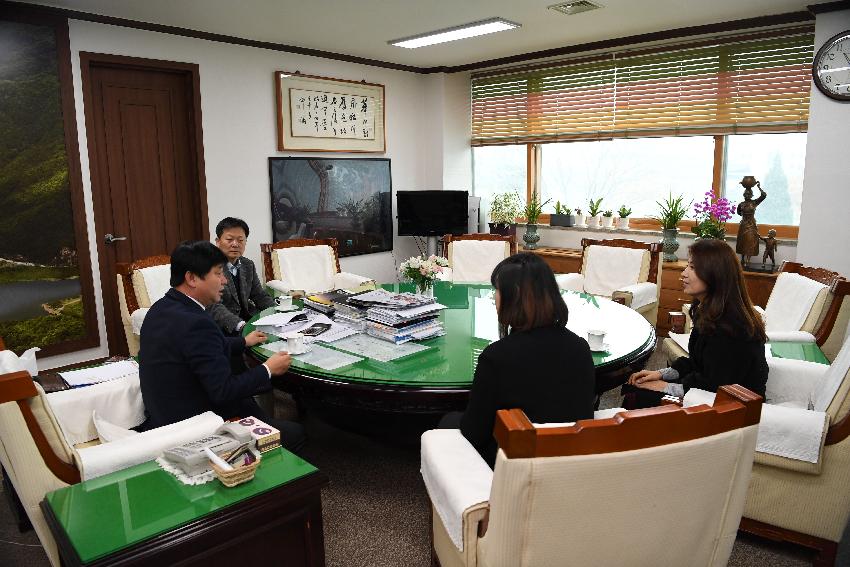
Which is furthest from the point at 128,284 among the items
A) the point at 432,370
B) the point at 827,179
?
→ the point at 827,179

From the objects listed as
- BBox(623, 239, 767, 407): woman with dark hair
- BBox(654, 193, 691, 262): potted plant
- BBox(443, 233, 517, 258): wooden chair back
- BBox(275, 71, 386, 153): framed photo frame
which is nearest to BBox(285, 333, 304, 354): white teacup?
BBox(623, 239, 767, 407): woman with dark hair

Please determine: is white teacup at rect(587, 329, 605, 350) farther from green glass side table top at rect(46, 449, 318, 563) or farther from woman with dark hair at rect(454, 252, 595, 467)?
green glass side table top at rect(46, 449, 318, 563)

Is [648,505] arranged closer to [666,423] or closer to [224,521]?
[666,423]

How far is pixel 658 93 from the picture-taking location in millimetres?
5207

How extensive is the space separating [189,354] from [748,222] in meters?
4.21

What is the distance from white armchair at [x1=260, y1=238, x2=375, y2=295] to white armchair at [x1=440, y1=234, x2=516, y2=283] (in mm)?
729

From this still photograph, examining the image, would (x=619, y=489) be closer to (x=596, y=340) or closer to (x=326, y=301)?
(x=596, y=340)

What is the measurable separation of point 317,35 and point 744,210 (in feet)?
11.9

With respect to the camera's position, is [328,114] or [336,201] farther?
[336,201]

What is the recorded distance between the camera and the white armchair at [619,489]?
1.17 m

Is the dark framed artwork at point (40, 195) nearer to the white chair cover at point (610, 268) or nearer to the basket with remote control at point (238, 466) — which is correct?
the basket with remote control at point (238, 466)

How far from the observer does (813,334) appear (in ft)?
9.86

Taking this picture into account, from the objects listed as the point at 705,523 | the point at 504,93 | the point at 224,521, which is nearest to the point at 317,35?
the point at 504,93

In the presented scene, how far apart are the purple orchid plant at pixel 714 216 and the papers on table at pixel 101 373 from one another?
13.4 ft
